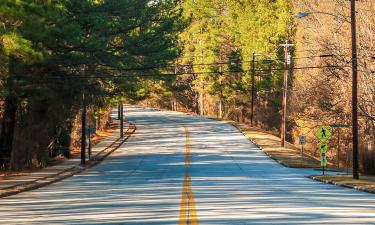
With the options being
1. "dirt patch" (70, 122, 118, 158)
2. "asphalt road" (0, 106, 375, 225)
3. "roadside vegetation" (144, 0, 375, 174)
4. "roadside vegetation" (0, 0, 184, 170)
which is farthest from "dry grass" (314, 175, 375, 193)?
"dirt patch" (70, 122, 118, 158)

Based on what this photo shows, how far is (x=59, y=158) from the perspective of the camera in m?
51.0

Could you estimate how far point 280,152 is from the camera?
58.2 metres

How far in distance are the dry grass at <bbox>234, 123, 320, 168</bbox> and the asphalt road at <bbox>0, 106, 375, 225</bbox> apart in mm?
1403

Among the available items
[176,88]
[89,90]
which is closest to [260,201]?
[89,90]

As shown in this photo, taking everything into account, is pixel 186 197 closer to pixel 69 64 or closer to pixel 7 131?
pixel 69 64

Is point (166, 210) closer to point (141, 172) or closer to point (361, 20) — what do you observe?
point (141, 172)

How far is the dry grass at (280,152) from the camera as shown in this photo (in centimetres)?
5031

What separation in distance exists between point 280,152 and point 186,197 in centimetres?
3588

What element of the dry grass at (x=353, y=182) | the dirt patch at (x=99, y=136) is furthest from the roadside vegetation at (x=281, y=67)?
the dirt patch at (x=99, y=136)

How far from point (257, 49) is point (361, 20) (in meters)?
38.0

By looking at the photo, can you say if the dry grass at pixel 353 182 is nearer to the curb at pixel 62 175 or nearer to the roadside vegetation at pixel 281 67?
the roadside vegetation at pixel 281 67

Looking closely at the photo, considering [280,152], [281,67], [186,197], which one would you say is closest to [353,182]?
[186,197]

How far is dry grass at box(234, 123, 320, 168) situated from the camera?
5031 cm

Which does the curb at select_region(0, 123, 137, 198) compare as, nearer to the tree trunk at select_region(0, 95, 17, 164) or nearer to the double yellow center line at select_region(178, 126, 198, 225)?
the tree trunk at select_region(0, 95, 17, 164)
